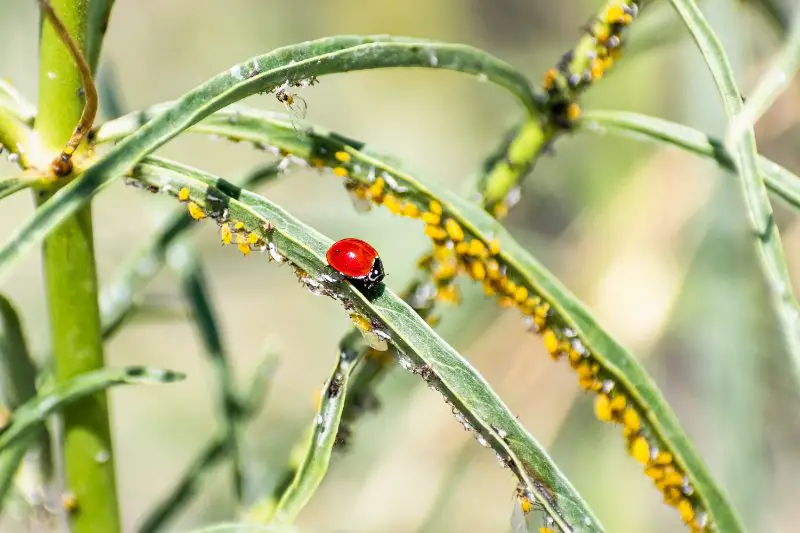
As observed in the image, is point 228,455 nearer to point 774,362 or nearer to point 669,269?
point 669,269

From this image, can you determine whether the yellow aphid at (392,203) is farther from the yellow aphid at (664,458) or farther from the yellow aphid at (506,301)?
the yellow aphid at (664,458)

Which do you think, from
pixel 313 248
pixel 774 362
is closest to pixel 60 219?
pixel 313 248

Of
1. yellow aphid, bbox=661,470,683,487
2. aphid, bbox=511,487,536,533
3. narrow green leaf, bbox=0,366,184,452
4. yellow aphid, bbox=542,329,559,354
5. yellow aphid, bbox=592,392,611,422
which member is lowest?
yellow aphid, bbox=661,470,683,487

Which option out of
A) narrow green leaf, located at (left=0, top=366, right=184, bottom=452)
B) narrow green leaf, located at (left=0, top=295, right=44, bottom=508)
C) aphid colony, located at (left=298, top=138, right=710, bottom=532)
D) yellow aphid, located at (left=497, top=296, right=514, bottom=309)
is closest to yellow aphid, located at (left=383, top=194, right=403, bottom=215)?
aphid colony, located at (left=298, top=138, right=710, bottom=532)

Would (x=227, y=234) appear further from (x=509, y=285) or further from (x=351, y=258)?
(x=509, y=285)

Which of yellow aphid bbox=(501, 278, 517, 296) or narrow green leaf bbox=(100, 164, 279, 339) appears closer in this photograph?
yellow aphid bbox=(501, 278, 517, 296)

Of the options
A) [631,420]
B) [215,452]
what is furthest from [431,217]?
[215,452]

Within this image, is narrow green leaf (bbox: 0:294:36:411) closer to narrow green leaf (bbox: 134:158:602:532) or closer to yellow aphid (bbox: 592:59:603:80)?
narrow green leaf (bbox: 134:158:602:532)
